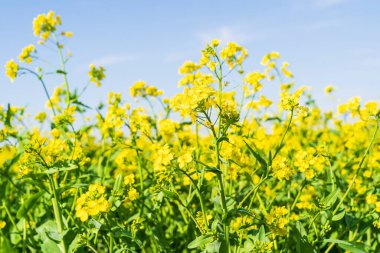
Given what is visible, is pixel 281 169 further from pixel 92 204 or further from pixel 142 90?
pixel 142 90

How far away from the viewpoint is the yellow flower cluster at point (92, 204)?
7.74 feet

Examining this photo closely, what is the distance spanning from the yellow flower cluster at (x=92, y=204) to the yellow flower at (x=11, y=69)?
219 cm

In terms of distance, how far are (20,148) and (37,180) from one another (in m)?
1.25

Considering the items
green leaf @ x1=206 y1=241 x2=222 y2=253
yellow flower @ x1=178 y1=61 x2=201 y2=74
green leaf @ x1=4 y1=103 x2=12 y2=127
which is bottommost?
green leaf @ x1=206 y1=241 x2=222 y2=253

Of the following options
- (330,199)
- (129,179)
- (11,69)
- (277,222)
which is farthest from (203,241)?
(11,69)

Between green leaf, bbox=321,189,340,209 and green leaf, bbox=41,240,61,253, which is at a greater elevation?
green leaf, bbox=321,189,340,209

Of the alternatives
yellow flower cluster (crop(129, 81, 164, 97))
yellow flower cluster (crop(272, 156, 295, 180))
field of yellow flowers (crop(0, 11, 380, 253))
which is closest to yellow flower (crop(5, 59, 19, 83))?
field of yellow flowers (crop(0, 11, 380, 253))

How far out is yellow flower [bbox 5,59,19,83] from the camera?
13.7 ft

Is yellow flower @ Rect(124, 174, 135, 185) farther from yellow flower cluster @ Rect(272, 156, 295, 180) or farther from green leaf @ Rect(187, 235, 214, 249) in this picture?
yellow flower cluster @ Rect(272, 156, 295, 180)

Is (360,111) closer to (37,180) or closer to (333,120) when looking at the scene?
(37,180)

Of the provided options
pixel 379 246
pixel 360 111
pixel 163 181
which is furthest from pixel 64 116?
pixel 379 246

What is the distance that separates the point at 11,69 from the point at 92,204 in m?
2.30

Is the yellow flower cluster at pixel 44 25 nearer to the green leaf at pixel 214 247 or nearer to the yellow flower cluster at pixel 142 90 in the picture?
the yellow flower cluster at pixel 142 90

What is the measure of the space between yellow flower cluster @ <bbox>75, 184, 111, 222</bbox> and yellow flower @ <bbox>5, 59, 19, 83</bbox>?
2.19 metres
